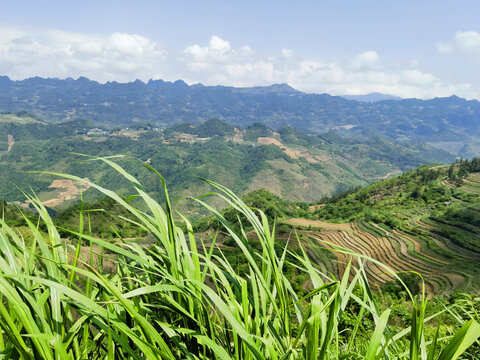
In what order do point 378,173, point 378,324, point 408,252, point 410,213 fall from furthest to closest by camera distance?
point 378,173, point 410,213, point 408,252, point 378,324

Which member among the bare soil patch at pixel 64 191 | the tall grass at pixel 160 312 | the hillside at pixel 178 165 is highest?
the tall grass at pixel 160 312

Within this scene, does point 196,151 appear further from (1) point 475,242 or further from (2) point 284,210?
(1) point 475,242

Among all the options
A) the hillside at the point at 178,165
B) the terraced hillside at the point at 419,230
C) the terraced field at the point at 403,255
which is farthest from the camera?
the hillside at the point at 178,165

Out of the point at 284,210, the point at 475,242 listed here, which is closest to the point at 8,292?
the point at 475,242

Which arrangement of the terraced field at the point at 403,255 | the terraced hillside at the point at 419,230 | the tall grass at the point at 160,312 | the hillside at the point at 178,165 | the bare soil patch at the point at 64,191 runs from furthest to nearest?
the hillside at the point at 178,165, the bare soil patch at the point at 64,191, the terraced hillside at the point at 419,230, the terraced field at the point at 403,255, the tall grass at the point at 160,312

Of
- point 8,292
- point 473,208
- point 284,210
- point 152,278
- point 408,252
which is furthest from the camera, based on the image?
point 284,210

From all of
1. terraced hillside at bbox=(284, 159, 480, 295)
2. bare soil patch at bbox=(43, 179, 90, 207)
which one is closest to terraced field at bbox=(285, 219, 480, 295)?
terraced hillside at bbox=(284, 159, 480, 295)

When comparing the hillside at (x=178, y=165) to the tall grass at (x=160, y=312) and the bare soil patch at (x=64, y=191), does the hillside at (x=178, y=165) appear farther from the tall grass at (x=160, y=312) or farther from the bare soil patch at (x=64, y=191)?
the tall grass at (x=160, y=312)

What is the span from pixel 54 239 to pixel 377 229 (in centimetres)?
4199

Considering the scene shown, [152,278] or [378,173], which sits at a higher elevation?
[152,278]

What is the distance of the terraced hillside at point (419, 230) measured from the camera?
2648 cm

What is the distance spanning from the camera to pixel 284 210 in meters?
67.1

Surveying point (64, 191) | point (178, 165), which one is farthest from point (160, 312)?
point (178, 165)

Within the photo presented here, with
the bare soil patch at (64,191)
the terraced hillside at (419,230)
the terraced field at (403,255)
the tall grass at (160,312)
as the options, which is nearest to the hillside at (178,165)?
the bare soil patch at (64,191)
